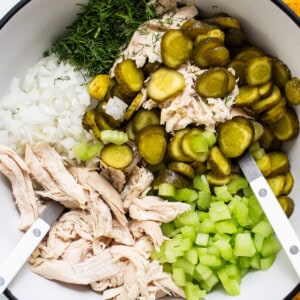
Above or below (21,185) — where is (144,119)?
above

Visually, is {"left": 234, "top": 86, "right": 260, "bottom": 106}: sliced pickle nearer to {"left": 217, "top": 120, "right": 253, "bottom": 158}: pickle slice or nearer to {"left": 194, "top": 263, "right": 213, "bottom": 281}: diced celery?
{"left": 217, "top": 120, "right": 253, "bottom": 158}: pickle slice

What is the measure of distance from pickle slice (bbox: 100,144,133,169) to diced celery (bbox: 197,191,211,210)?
21cm

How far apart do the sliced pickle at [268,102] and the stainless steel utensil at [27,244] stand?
60cm

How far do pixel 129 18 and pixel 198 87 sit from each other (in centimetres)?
27

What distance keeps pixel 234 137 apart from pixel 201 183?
16cm

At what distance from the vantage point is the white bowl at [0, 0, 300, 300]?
1915 millimetres

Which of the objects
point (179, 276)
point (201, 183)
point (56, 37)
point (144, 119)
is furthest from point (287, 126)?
point (56, 37)

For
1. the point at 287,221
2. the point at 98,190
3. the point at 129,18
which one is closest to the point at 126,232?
the point at 98,190

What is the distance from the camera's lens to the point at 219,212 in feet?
6.49

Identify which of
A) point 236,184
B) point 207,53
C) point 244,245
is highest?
point 207,53

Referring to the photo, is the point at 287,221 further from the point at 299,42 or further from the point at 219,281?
the point at 299,42

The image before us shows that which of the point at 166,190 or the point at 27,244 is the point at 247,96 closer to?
the point at 166,190

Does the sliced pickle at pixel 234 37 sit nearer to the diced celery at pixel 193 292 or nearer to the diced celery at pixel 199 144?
the diced celery at pixel 199 144

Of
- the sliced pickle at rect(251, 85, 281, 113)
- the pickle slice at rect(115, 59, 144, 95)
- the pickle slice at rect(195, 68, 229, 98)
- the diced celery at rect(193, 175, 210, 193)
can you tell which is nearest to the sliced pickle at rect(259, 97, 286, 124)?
the sliced pickle at rect(251, 85, 281, 113)
